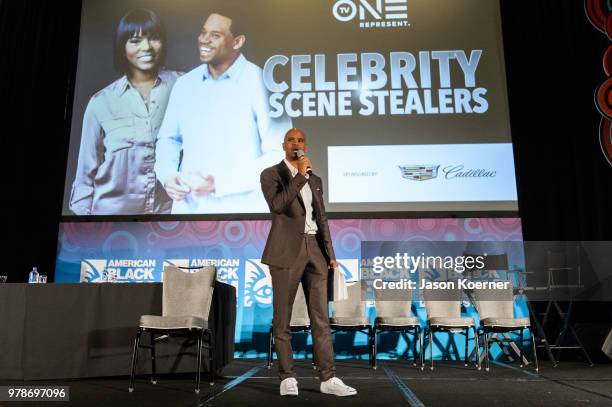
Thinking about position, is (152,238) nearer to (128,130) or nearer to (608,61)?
(128,130)

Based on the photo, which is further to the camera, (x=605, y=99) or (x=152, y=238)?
(x=605, y=99)

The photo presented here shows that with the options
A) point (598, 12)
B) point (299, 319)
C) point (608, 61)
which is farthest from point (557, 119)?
point (299, 319)

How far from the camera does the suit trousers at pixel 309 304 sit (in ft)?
9.77

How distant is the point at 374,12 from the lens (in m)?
6.50

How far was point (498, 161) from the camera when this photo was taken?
236 inches

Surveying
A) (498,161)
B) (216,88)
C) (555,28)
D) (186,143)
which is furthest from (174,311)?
(555,28)

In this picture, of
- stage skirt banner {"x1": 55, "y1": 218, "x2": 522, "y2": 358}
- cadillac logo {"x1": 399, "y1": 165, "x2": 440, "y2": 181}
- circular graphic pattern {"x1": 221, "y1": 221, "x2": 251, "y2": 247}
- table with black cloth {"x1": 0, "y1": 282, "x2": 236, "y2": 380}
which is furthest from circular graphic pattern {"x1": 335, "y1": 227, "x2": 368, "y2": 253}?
table with black cloth {"x1": 0, "y1": 282, "x2": 236, "y2": 380}

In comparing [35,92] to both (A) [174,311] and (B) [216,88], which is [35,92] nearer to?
(B) [216,88]

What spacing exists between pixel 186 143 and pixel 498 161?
137 inches

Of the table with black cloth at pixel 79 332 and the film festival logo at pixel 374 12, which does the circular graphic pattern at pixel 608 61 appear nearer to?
the film festival logo at pixel 374 12

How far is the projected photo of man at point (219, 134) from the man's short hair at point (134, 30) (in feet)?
1.68

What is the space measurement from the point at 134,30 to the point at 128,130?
1.28 m

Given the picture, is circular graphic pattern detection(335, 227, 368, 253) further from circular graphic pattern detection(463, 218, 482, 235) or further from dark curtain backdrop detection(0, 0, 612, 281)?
dark curtain backdrop detection(0, 0, 612, 281)

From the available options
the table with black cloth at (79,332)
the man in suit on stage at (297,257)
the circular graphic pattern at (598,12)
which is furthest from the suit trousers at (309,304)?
the circular graphic pattern at (598,12)
